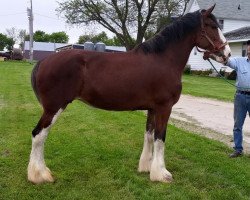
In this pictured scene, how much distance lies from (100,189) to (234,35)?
3126 cm

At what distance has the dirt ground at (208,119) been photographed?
9060mm

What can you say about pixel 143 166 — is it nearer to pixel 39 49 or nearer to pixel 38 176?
pixel 38 176

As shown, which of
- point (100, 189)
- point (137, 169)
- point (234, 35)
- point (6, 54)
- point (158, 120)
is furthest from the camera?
point (6, 54)

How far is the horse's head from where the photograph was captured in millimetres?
5734

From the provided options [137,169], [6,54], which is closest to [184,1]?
[6,54]

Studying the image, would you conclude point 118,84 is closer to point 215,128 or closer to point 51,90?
point 51,90

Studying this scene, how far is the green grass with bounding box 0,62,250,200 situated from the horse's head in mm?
1763

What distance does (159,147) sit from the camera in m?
5.57

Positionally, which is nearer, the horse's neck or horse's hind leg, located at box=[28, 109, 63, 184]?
horse's hind leg, located at box=[28, 109, 63, 184]

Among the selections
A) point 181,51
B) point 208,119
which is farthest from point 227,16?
point 181,51

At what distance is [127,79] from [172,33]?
97 centimetres

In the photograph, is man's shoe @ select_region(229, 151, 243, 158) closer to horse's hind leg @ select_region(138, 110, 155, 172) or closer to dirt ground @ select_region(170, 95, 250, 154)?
dirt ground @ select_region(170, 95, 250, 154)

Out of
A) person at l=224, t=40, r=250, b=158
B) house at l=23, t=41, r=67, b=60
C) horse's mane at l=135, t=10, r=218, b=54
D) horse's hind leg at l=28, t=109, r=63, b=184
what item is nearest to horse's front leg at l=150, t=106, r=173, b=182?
horse's mane at l=135, t=10, r=218, b=54

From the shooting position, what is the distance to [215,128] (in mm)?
9836
